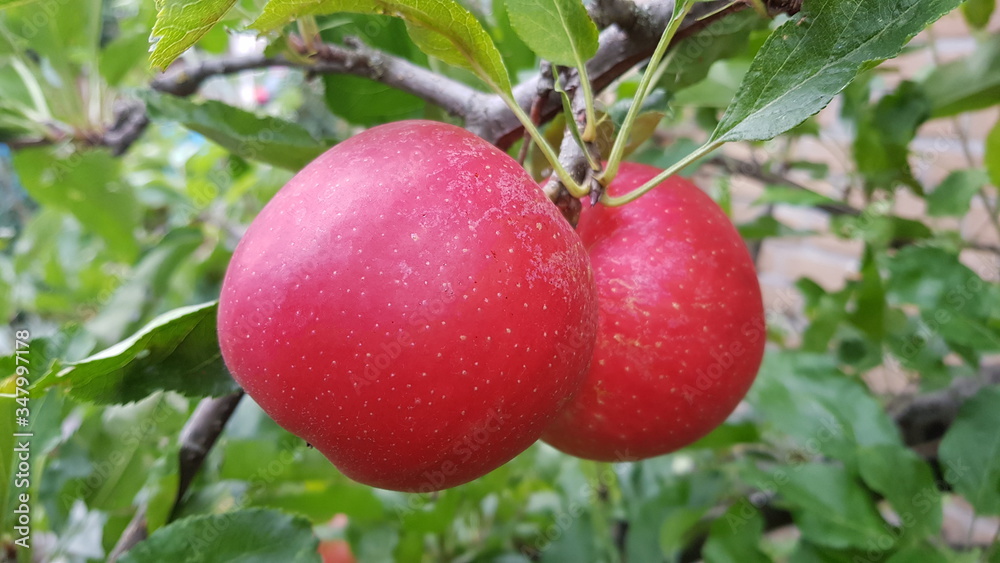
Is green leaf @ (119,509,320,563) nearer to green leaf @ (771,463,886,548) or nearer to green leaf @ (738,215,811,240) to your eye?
green leaf @ (771,463,886,548)

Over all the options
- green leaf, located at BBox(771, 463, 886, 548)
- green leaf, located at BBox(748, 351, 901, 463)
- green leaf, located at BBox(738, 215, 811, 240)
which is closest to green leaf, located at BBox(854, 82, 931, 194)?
green leaf, located at BBox(738, 215, 811, 240)

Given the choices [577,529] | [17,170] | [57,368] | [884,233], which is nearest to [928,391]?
[884,233]

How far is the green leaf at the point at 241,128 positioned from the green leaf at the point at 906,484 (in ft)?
1.63

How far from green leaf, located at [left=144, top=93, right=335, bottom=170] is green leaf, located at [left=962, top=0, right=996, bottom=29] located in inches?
25.8

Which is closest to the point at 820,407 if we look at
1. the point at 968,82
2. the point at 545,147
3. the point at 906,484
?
the point at 906,484

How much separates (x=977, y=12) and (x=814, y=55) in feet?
1.74

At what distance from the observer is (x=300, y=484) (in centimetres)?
76

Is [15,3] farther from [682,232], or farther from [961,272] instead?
[961,272]

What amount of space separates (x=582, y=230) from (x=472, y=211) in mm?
117

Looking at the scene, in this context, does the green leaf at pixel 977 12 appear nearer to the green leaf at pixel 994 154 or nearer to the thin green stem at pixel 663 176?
the green leaf at pixel 994 154

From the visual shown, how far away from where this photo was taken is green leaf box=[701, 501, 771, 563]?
53cm

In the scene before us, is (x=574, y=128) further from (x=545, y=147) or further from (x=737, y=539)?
(x=737, y=539)

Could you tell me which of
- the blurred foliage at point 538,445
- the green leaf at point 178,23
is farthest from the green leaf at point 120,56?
the green leaf at point 178,23

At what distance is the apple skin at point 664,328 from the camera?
1.10ft
